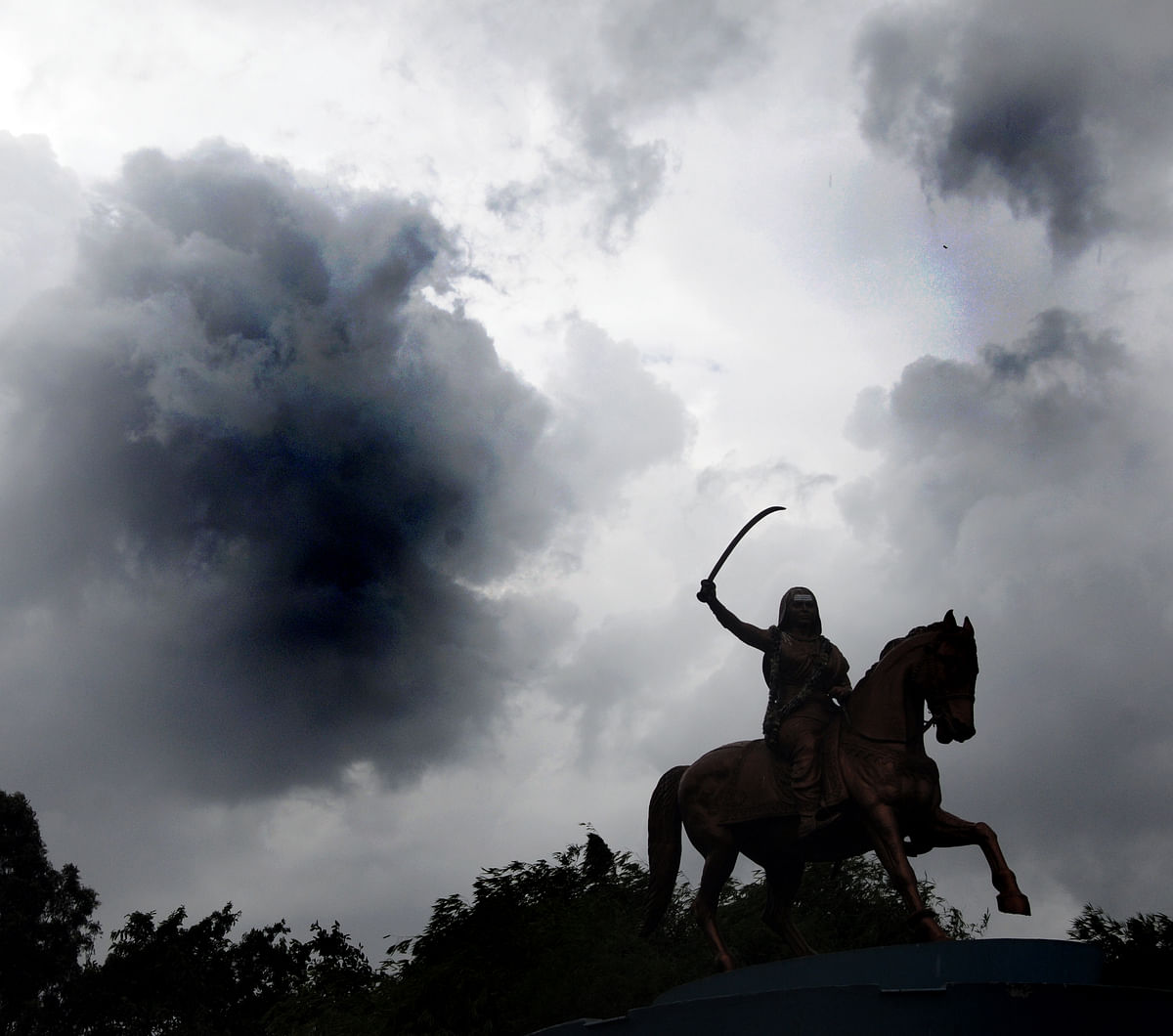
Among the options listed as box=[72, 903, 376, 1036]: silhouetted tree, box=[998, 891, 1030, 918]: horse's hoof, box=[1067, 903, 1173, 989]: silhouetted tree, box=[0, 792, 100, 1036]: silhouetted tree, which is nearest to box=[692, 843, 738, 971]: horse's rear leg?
box=[998, 891, 1030, 918]: horse's hoof

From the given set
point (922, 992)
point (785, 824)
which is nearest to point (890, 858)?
point (785, 824)

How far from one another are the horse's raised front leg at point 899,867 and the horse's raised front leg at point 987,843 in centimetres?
35

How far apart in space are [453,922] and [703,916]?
51.3 ft

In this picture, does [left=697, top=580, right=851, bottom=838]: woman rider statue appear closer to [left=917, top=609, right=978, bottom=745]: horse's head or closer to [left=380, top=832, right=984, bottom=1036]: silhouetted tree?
[left=917, top=609, right=978, bottom=745]: horse's head

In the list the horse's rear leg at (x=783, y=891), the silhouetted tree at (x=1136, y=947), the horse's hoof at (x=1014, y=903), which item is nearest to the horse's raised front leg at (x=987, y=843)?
the horse's hoof at (x=1014, y=903)

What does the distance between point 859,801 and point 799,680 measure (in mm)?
1614

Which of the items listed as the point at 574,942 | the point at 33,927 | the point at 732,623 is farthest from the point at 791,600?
the point at 33,927

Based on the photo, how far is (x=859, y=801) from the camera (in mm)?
11344

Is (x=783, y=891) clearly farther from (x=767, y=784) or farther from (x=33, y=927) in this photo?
(x=33, y=927)

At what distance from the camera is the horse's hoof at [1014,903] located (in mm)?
10438

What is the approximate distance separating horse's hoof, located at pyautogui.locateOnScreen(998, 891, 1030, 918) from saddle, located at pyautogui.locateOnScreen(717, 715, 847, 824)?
1.61 metres

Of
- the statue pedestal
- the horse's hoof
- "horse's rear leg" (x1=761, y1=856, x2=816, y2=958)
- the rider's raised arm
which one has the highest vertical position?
the rider's raised arm

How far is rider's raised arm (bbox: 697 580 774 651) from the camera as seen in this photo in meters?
13.1

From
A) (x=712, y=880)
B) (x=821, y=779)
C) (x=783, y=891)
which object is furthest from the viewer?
(x=783, y=891)
